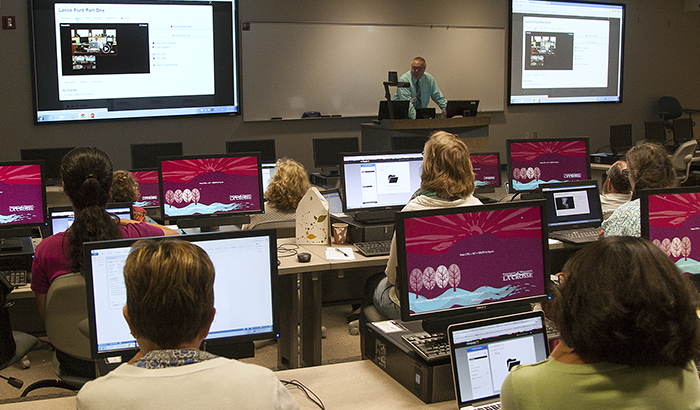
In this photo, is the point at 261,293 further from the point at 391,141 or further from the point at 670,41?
the point at 670,41

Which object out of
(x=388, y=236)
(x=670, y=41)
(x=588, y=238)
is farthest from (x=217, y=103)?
(x=670, y=41)

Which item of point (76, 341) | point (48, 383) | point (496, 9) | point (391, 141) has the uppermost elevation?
point (496, 9)

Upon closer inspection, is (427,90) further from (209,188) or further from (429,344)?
(429,344)

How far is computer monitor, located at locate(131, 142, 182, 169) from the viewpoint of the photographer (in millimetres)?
6355

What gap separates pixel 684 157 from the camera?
24.7ft

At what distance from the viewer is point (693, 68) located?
33.6ft

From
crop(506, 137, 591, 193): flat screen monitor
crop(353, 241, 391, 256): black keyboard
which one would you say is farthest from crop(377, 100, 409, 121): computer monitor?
crop(353, 241, 391, 256): black keyboard

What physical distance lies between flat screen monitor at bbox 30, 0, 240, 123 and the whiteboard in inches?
13.7

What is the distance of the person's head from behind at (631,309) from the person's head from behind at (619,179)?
286 centimetres

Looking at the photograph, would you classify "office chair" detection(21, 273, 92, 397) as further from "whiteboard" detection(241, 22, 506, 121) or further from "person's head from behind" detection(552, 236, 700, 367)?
"whiteboard" detection(241, 22, 506, 121)

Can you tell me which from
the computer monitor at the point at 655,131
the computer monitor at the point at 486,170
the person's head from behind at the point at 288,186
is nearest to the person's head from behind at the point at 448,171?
the person's head from behind at the point at 288,186

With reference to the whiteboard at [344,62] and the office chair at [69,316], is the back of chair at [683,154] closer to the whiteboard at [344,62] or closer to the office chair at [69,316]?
the whiteboard at [344,62]

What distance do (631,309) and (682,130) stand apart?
912 centimetres

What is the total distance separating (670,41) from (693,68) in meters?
0.67
